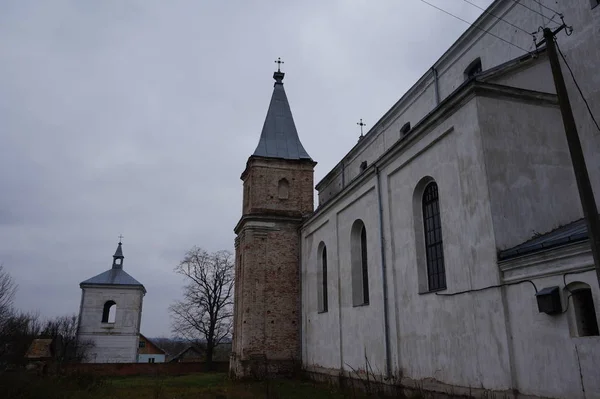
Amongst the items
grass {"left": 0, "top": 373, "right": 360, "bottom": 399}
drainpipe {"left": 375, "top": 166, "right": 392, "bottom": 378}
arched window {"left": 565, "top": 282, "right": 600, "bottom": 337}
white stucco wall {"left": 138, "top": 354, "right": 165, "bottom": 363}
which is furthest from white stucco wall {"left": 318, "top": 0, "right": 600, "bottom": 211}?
white stucco wall {"left": 138, "top": 354, "right": 165, "bottom": 363}

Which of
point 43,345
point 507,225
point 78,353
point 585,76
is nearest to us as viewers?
point 507,225

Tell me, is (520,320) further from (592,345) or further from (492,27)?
(492,27)

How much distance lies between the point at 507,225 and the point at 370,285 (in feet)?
21.0

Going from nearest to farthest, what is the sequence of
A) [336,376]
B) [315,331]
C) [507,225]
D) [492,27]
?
[507,225] → [492,27] → [336,376] → [315,331]

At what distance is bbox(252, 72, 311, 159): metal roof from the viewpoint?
84.0 feet

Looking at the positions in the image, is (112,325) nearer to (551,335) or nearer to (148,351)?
(148,351)

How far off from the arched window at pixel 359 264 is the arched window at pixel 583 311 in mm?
8720

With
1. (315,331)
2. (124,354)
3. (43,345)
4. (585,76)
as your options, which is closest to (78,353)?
(124,354)

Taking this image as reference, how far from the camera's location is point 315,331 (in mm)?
20266

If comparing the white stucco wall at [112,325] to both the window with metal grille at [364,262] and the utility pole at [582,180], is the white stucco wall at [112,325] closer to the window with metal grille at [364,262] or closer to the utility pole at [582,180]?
the window with metal grille at [364,262]

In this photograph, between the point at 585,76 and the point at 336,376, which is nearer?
the point at 585,76

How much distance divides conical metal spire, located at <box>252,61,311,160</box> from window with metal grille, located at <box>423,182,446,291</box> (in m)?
13.3

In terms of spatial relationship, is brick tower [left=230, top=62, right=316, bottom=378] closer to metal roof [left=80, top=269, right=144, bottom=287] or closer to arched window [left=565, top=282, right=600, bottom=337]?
arched window [left=565, top=282, right=600, bottom=337]

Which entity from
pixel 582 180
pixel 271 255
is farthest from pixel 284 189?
pixel 582 180
